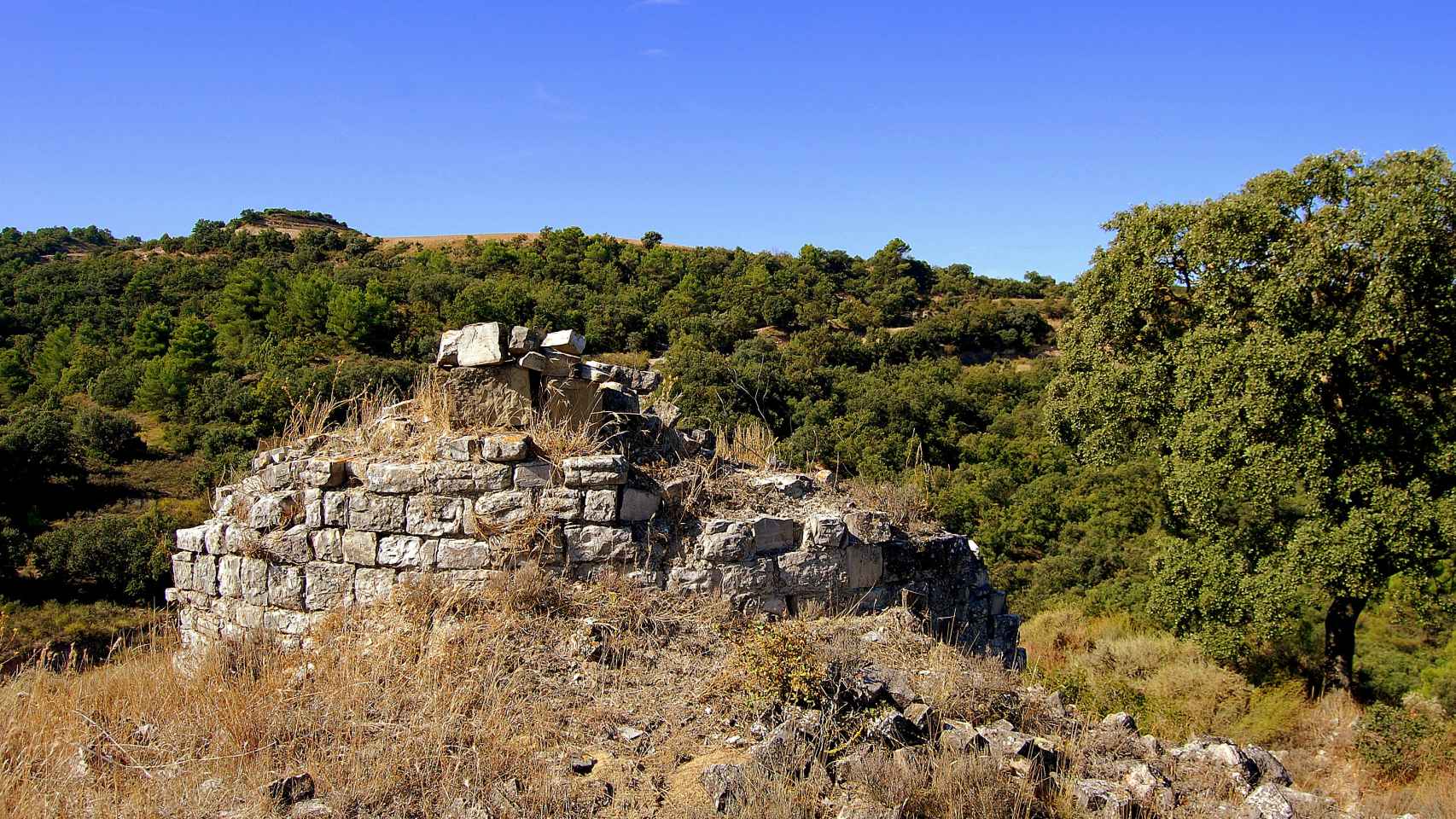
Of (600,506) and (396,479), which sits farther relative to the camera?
(396,479)

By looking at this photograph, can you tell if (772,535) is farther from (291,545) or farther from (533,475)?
(291,545)

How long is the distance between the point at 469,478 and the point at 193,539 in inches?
90.8

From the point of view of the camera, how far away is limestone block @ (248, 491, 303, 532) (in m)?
5.63

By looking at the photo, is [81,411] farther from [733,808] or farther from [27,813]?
[733,808]

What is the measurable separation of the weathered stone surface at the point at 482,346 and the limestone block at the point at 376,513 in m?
1.03

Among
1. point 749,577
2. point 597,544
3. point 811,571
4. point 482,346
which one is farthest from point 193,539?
point 811,571

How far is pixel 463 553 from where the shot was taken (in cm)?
516

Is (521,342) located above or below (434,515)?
above

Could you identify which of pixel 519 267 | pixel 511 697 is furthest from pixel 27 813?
pixel 519 267

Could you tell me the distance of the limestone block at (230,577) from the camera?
573 cm

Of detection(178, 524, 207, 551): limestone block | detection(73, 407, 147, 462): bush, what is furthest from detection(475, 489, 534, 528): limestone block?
detection(73, 407, 147, 462): bush

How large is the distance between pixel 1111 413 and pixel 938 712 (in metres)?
8.21

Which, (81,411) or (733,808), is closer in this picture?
(733,808)

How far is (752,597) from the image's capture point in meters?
5.42
